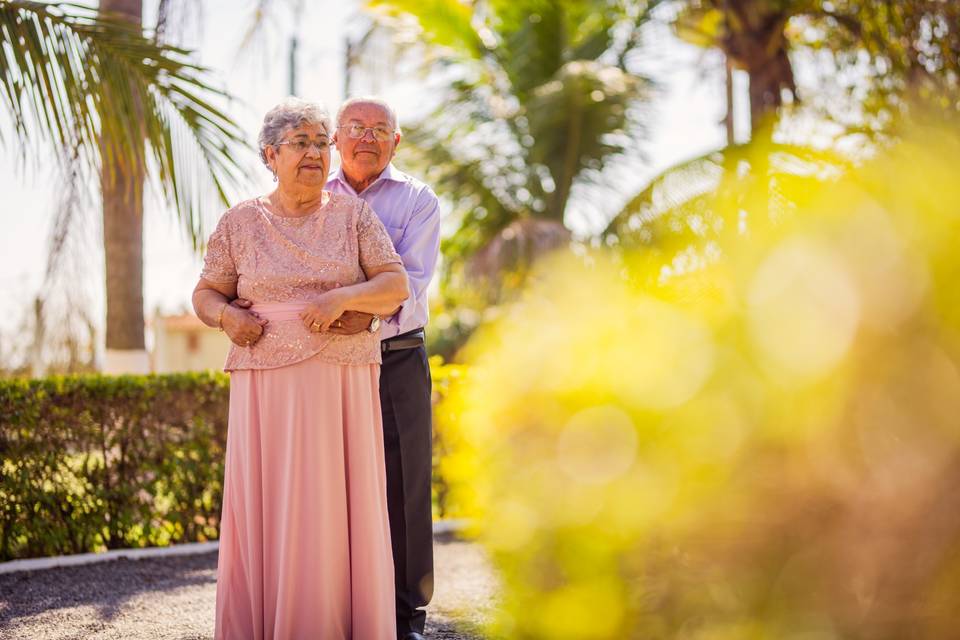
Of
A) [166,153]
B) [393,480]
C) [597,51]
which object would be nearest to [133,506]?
[166,153]

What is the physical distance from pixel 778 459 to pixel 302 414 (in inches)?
87.9

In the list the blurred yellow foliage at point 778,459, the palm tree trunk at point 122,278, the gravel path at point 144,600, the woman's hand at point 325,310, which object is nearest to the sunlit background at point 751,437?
the blurred yellow foliage at point 778,459

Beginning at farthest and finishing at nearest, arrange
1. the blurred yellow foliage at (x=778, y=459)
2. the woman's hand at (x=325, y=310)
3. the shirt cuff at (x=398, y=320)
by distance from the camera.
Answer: the shirt cuff at (x=398, y=320) < the woman's hand at (x=325, y=310) < the blurred yellow foliage at (x=778, y=459)

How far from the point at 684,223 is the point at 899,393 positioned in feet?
33.3

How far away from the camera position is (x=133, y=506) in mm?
6621

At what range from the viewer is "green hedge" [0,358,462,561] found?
6.13m

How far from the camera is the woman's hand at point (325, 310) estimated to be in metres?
3.32

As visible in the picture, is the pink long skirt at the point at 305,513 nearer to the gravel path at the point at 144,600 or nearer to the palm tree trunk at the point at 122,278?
the gravel path at the point at 144,600

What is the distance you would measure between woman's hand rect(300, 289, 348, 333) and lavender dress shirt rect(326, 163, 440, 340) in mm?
463

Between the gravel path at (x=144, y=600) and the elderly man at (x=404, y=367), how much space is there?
1.59 feet

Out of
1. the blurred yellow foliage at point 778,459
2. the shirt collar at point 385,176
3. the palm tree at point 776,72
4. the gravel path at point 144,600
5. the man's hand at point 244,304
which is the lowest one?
the gravel path at point 144,600

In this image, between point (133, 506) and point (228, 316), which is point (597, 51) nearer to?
point (133, 506)

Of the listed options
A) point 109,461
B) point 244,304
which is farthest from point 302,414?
point 109,461

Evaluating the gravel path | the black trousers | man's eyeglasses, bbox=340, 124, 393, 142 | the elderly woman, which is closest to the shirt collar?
man's eyeglasses, bbox=340, 124, 393, 142
